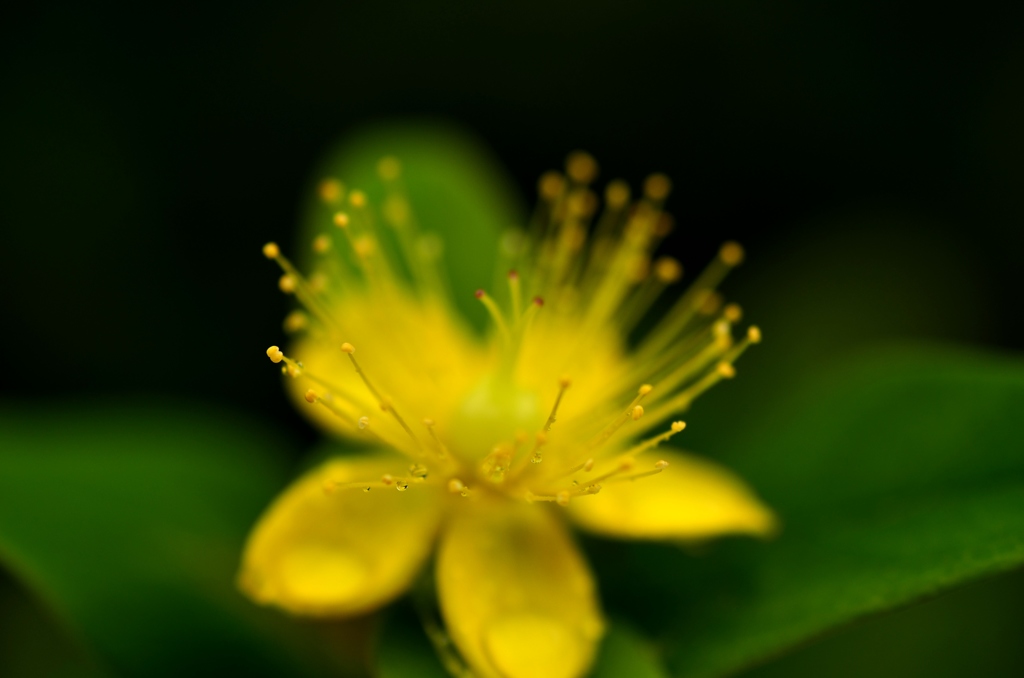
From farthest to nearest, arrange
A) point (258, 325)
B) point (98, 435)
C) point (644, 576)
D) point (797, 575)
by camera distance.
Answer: point (258, 325), point (98, 435), point (644, 576), point (797, 575)

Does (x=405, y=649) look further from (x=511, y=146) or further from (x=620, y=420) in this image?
(x=511, y=146)

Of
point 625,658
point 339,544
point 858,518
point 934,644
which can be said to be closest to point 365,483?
point 339,544

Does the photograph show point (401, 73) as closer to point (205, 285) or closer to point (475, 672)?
point (205, 285)

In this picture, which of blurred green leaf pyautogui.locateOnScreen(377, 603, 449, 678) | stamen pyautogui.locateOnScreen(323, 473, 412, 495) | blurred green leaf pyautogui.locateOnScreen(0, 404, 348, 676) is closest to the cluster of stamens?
stamen pyautogui.locateOnScreen(323, 473, 412, 495)

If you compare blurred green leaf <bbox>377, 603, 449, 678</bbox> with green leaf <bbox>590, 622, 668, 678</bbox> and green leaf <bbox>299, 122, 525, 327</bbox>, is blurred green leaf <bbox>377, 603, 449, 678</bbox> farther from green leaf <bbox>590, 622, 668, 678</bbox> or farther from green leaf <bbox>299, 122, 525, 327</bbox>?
green leaf <bbox>299, 122, 525, 327</bbox>

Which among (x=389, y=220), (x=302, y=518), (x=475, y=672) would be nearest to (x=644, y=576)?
(x=475, y=672)
